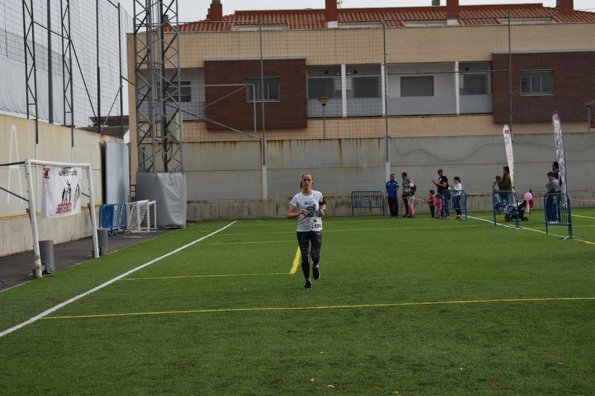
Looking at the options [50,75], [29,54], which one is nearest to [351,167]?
[50,75]

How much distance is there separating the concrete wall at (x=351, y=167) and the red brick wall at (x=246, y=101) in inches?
275

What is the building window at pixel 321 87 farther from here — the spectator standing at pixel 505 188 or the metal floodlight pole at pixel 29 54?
the metal floodlight pole at pixel 29 54

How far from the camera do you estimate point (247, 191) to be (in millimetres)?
41750

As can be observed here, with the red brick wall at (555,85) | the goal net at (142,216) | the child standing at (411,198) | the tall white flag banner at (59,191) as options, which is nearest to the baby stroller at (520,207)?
the child standing at (411,198)

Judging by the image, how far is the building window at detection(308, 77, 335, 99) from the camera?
167ft

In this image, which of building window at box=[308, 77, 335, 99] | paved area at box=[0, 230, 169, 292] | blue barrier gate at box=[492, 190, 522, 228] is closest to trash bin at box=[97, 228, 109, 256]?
paved area at box=[0, 230, 169, 292]

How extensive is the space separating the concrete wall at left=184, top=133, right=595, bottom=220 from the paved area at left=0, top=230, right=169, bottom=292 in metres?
9.74

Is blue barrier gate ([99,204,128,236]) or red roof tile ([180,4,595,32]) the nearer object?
blue barrier gate ([99,204,128,236])

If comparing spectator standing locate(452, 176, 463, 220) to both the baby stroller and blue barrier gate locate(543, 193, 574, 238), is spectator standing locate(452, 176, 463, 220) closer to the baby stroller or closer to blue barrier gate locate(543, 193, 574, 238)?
the baby stroller

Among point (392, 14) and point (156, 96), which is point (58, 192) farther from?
point (392, 14)

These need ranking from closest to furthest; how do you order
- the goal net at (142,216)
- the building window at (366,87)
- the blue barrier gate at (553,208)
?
1. the blue barrier gate at (553,208)
2. the goal net at (142,216)
3. the building window at (366,87)

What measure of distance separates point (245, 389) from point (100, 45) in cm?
2714

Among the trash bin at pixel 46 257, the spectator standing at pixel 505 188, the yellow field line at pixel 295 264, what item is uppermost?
the spectator standing at pixel 505 188

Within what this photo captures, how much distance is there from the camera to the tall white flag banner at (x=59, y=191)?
2002cm
